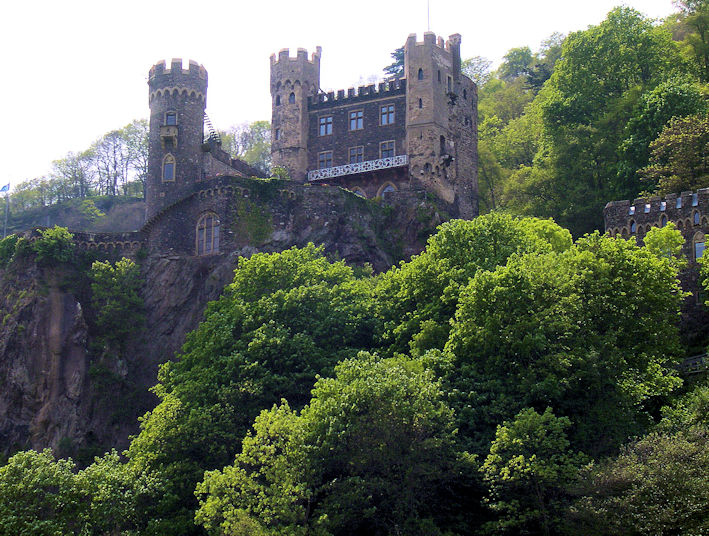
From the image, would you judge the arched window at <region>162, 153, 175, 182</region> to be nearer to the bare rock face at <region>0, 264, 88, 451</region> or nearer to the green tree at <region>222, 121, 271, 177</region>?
the bare rock face at <region>0, 264, 88, 451</region>

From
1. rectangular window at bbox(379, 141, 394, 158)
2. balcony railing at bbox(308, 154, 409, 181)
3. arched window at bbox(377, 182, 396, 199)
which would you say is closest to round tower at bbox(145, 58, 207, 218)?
balcony railing at bbox(308, 154, 409, 181)

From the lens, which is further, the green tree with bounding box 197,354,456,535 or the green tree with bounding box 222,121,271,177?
the green tree with bounding box 222,121,271,177

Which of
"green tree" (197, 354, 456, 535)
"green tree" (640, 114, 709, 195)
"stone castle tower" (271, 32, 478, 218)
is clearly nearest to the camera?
"green tree" (197, 354, 456, 535)

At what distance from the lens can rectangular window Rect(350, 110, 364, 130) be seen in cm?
6412

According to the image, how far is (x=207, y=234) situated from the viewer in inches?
2142

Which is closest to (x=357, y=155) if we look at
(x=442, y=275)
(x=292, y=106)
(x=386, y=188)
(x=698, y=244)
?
(x=386, y=188)

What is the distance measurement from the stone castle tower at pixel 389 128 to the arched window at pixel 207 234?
10533 mm

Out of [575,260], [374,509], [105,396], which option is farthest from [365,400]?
[105,396]

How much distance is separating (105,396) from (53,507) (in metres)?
16.1

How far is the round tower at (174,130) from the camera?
5759 centimetres

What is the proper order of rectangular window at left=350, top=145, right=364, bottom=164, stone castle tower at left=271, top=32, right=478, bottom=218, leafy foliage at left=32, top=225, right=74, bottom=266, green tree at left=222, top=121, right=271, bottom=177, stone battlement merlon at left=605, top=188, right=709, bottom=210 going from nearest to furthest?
stone battlement merlon at left=605, top=188, right=709, bottom=210 < leafy foliage at left=32, top=225, right=74, bottom=266 < stone castle tower at left=271, top=32, right=478, bottom=218 < rectangular window at left=350, top=145, right=364, bottom=164 < green tree at left=222, top=121, right=271, bottom=177

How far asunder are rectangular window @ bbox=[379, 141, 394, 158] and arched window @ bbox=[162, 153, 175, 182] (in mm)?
13938

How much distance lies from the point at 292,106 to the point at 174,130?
33.9 feet

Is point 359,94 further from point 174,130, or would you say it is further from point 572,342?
point 572,342
